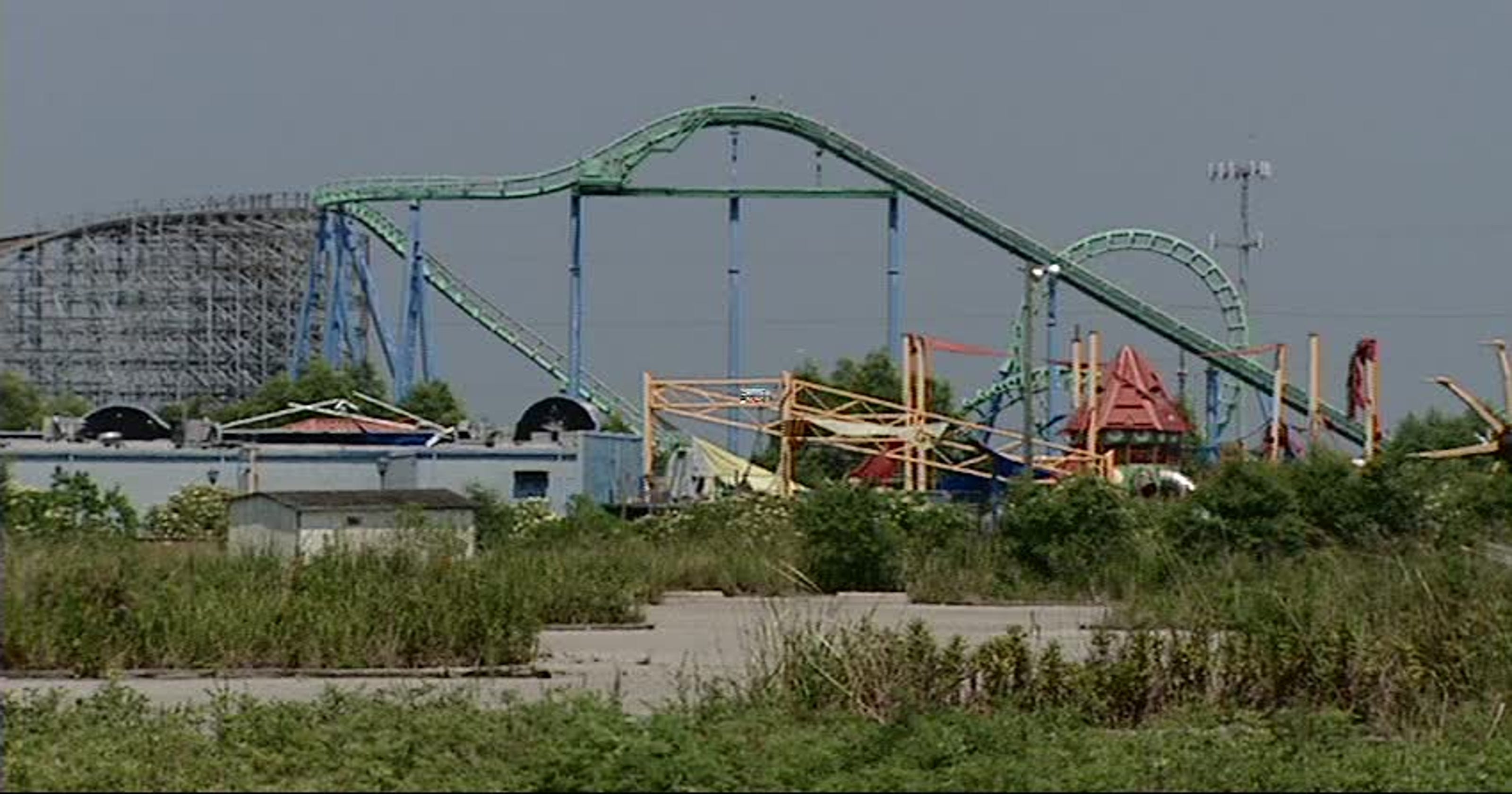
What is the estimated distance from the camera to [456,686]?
49.4 ft

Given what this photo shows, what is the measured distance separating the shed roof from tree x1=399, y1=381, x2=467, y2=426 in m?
33.5

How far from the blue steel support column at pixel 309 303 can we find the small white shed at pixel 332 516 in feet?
113

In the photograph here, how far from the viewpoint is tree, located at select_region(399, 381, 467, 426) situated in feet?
215

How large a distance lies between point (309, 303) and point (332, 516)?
43.0 meters

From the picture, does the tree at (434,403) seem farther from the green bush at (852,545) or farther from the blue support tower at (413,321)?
the green bush at (852,545)

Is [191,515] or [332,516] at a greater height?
[191,515]

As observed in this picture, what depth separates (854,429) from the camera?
49.8 m

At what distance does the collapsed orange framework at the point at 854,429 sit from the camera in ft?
160

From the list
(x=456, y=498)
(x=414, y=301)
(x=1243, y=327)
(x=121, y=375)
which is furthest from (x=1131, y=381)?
(x=121, y=375)

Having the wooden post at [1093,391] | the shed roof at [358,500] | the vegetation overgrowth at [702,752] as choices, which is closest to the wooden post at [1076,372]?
the wooden post at [1093,391]

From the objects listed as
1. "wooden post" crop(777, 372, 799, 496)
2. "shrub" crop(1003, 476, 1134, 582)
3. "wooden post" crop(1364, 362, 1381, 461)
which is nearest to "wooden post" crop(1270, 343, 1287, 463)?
"wooden post" crop(1364, 362, 1381, 461)

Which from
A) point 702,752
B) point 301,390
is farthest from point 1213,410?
point 702,752

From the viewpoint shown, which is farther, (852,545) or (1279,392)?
(1279,392)

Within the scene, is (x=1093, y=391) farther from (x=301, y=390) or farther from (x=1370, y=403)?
(x=301, y=390)
